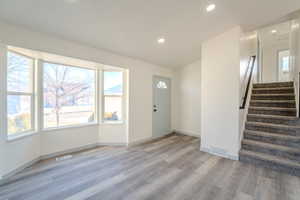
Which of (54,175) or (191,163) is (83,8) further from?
(191,163)

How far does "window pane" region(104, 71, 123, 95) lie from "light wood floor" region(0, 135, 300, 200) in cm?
169

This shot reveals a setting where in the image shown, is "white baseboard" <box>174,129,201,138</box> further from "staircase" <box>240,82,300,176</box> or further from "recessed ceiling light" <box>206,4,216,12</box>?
"recessed ceiling light" <box>206,4,216,12</box>

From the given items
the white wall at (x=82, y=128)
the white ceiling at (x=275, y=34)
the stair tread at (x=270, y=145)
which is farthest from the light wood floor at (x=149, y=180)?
the white ceiling at (x=275, y=34)

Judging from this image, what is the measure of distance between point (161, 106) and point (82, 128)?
2.52 metres

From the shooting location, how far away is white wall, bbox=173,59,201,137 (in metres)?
4.78

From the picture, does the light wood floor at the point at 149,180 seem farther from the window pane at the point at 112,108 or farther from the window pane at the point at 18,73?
the window pane at the point at 18,73

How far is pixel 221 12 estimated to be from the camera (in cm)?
259

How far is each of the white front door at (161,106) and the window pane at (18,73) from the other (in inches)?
123

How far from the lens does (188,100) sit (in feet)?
16.5

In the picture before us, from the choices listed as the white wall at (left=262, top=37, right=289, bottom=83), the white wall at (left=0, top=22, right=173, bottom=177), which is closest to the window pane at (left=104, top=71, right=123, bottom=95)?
the white wall at (left=0, top=22, right=173, bottom=177)

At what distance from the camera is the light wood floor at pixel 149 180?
6.22ft

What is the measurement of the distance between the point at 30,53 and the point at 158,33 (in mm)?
2546

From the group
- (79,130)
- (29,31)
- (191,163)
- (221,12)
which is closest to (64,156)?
(79,130)

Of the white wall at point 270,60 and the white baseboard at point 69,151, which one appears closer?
the white baseboard at point 69,151
